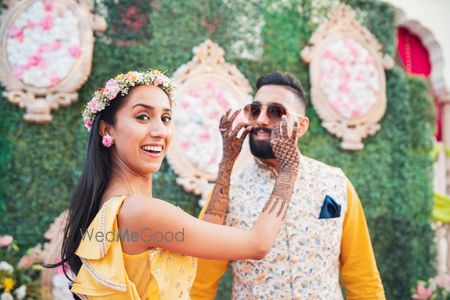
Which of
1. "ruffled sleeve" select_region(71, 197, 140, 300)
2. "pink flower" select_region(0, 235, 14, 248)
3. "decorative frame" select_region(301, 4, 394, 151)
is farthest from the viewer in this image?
"decorative frame" select_region(301, 4, 394, 151)

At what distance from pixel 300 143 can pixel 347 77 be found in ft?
2.65

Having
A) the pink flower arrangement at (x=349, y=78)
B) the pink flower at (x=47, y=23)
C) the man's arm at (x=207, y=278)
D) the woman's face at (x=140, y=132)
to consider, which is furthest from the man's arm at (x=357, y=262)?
the pink flower at (x=47, y=23)

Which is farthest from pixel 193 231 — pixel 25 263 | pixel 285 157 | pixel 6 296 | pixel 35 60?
pixel 35 60

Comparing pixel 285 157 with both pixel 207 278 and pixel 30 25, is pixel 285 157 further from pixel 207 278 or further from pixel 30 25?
pixel 30 25

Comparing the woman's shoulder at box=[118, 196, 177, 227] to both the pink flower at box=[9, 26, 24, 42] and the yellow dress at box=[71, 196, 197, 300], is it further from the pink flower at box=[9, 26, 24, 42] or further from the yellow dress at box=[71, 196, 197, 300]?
the pink flower at box=[9, 26, 24, 42]

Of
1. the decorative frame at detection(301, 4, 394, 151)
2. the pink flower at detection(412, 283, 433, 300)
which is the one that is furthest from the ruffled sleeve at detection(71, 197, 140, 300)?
the pink flower at detection(412, 283, 433, 300)

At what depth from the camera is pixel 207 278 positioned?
242 cm

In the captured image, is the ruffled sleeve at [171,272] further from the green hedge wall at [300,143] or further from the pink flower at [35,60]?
the pink flower at [35,60]

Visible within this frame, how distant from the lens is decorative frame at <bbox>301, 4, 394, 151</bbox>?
4.40 meters

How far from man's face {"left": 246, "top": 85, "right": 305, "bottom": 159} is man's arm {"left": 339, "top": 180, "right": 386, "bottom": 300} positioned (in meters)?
0.54

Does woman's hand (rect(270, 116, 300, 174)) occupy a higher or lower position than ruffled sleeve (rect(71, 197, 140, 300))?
higher

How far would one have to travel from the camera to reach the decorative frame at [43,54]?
3.56 metres

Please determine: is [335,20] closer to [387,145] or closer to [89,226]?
[387,145]

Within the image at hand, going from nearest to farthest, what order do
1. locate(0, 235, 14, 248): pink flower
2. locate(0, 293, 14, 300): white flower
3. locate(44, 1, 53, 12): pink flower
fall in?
locate(0, 293, 14, 300): white flower → locate(0, 235, 14, 248): pink flower → locate(44, 1, 53, 12): pink flower
